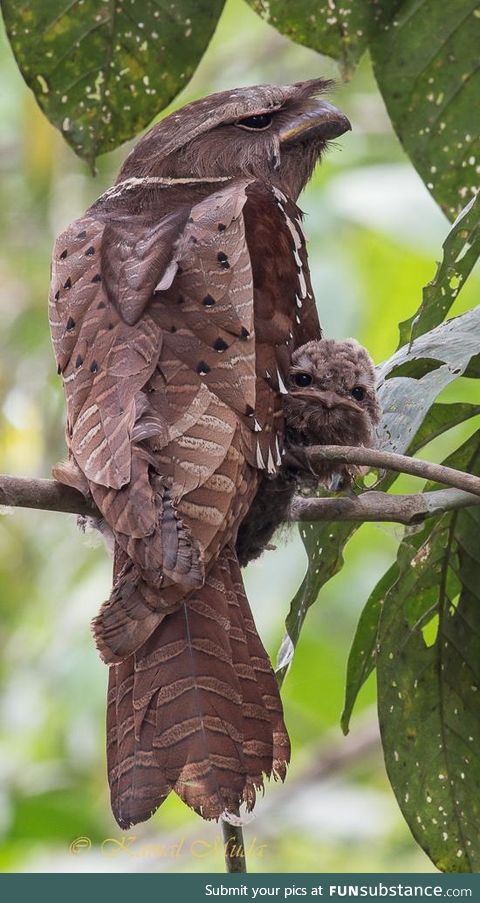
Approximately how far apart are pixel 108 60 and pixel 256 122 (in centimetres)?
55

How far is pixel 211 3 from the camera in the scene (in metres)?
2.67

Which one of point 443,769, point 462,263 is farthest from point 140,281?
point 443,769

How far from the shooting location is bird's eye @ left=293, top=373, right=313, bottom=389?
8.74 ft

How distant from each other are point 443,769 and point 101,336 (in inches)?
43.8

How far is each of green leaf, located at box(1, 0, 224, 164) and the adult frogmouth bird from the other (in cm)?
22

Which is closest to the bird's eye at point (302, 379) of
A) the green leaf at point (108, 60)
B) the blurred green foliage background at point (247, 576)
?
the green leaf at point (108, 60)

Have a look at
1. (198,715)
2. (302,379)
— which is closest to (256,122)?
(302,379)

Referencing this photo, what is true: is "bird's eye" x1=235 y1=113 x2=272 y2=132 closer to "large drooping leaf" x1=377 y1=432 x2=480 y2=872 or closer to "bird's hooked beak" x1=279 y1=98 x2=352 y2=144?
"bird's hooked beak" x1=279 y1=98 x2=352 y2=144

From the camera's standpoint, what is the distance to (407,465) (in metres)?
2.01

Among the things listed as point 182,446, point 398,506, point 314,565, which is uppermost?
point 182,446

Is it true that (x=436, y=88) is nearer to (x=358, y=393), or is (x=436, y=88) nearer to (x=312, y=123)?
(x=312, y=123)

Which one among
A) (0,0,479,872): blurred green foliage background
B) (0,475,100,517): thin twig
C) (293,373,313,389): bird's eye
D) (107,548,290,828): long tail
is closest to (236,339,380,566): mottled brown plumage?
(293,373,313,389): bird's eye

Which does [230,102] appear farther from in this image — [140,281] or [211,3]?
[140,281]

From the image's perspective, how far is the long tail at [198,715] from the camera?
2.08 metres
